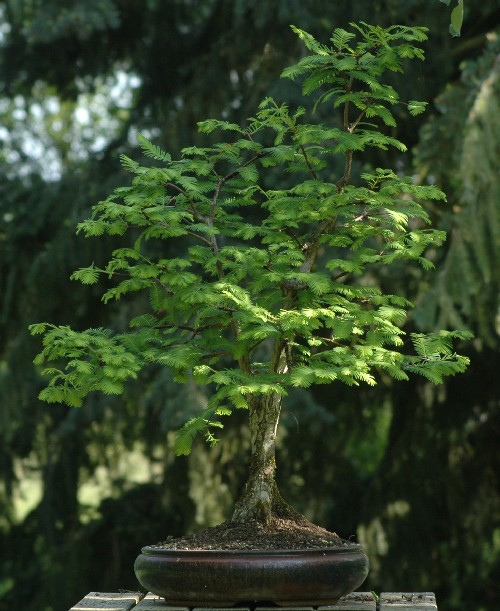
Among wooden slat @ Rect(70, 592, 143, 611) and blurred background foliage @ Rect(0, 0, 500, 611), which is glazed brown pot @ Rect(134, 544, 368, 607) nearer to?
wooden slat @ Rect(70, 592, 143, 611)

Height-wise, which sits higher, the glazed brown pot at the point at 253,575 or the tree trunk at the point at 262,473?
the tree trunk at the point at 262,473

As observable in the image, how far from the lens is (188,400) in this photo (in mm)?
4793

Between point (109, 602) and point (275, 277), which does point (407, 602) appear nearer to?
point (109, 602)

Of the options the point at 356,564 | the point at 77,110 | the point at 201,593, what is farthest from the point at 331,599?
the point at 77,110

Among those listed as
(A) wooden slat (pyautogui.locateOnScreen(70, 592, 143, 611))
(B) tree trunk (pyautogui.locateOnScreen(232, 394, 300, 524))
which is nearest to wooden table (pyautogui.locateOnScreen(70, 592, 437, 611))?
(A) wooden slat (pyautogui.locateOnScreen(70, 592, 143, 611))

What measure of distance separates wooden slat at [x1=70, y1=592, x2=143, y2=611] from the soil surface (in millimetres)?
144

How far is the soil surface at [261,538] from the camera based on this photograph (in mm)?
2350

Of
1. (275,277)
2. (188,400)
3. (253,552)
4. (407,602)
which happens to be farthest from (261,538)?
(188,400)

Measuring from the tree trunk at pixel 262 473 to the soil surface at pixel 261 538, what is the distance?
0.03 metres

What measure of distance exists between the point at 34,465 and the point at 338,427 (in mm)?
1769

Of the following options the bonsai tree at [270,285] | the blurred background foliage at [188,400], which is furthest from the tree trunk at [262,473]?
A: the blurred background foliage at [188,400]

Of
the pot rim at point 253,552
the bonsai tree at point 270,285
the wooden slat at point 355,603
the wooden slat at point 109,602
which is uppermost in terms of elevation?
the bonsai tree at point 270,285

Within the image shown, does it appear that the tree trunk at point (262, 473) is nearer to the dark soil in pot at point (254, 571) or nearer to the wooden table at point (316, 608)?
the dark soil in pot at point (254, 571)

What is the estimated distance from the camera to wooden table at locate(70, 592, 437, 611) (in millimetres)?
2318
